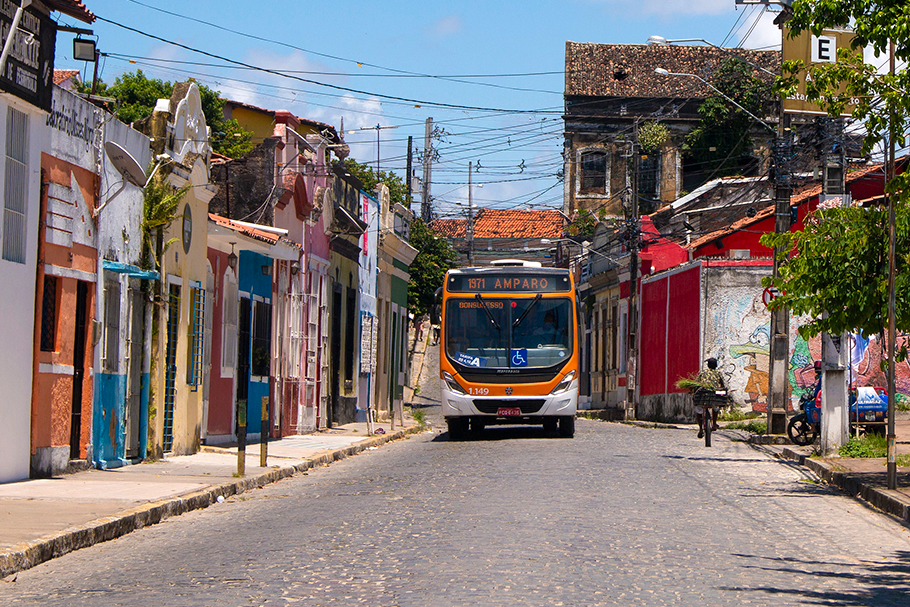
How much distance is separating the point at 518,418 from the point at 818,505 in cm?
1046

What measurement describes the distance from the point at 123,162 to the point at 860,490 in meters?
10.1

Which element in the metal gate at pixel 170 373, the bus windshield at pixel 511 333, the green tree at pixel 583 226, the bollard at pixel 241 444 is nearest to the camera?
the bollard at pixel 241 444

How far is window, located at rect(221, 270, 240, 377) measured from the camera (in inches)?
848

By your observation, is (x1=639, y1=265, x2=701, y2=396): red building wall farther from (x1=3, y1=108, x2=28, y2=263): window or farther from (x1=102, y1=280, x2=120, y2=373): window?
(x1=3, y1=108, x2=28, y2=263): window

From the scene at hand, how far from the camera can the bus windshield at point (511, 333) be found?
75.7 feet

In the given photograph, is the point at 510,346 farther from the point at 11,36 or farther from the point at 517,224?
the point at 517,224

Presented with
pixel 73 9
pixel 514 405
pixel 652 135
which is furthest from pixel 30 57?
pixel 652 135

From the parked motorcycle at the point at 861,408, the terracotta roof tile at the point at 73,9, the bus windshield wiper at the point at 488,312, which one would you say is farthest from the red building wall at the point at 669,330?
the terracotta roof tile at the point at 73,9

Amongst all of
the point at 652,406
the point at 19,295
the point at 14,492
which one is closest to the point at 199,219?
the point at 19,295

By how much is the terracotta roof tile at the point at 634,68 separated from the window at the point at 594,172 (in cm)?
323

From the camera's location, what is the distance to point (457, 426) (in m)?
24.5

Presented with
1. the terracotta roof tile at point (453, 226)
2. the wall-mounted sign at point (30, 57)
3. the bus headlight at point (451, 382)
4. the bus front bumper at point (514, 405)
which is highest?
the terracotta roof tile at point (453, 226)

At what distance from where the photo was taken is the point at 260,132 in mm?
30328

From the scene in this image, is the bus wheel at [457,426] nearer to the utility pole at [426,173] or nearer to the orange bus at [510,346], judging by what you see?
the orange bus at [510,346]
